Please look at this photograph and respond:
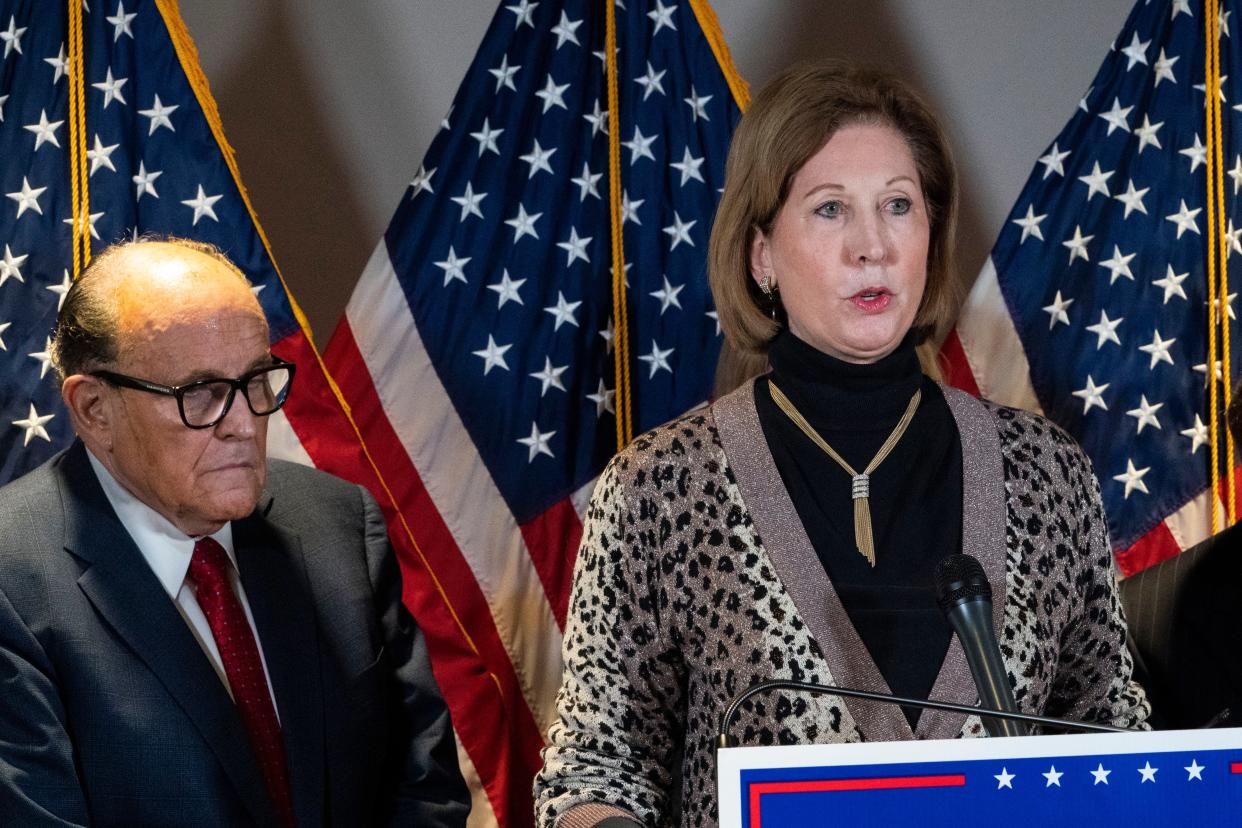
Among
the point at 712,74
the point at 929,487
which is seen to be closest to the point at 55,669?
the point at 929,487

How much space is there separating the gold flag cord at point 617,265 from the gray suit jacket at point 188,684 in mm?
714

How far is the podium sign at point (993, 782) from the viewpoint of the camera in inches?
39.4

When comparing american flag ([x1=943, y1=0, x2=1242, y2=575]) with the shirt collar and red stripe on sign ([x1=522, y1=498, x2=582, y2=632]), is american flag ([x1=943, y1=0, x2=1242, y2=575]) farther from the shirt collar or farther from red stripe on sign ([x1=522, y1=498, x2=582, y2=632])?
Answer: the shirt collar

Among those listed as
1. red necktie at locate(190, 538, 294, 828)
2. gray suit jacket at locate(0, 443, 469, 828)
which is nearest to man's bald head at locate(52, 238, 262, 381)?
gray suit jacket at locate(0, 443, 469, 828)

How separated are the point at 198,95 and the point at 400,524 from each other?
85 cm

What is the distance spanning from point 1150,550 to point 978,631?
5.48ft

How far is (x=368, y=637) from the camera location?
6.73 ft

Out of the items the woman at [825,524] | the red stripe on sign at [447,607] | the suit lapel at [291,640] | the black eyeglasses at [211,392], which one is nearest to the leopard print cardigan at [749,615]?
the woman at [825,524]

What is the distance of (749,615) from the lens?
1633mm

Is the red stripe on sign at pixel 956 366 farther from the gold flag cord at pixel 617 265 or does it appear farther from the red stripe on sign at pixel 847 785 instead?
the red stripe on sign at pixel 847 785

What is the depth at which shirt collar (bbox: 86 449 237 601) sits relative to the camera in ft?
6.28

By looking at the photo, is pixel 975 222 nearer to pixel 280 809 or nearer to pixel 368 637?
pixel 368 637

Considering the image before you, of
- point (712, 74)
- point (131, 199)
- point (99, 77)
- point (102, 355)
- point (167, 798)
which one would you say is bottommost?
point (167, 798)

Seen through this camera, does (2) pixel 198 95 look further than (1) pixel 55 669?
Yes
